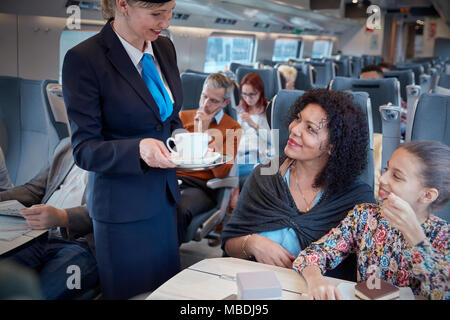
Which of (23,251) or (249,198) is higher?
(249,198)

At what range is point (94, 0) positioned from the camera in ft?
5.94

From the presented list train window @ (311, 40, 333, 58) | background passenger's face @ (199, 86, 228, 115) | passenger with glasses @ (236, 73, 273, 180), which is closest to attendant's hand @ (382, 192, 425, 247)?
background passenger's face @ (199, 86, 228, 115)

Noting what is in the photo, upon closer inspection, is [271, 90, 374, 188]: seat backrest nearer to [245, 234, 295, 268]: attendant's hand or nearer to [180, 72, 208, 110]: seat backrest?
[245, 234, 295, 268]: attendant's hand

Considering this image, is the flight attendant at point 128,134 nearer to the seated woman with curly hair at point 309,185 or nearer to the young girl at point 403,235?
the seated woman with curly hair at point 309,185

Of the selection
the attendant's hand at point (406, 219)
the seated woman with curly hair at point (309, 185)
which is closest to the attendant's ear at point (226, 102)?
the seated woman with curly hair at point (309, 185)

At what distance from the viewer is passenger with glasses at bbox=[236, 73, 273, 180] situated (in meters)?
3.52

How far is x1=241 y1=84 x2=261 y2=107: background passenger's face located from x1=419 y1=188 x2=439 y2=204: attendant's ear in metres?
2.74

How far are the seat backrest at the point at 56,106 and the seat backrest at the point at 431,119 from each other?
1.56 metres

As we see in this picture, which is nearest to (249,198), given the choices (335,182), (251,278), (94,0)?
(335,182)

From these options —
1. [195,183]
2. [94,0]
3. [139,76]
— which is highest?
[94,0]

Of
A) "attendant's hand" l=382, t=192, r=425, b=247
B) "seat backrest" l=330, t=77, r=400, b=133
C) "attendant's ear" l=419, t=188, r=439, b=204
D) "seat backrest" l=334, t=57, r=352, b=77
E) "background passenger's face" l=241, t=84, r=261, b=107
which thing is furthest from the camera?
"seat backrest" l=334, t=57, r=352, b=77

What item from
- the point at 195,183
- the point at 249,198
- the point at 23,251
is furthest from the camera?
the point at 195,183
